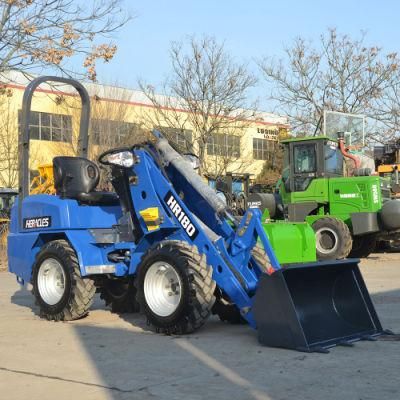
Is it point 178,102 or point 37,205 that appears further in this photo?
point 178,102

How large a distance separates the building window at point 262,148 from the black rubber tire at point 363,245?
1022 inches

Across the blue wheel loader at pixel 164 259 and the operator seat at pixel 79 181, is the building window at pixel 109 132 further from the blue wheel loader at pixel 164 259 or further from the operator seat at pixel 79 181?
the operator seat at pixel 79 181

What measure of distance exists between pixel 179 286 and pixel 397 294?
4919 millimetres

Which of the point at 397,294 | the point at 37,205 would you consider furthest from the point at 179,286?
the point at 397,294

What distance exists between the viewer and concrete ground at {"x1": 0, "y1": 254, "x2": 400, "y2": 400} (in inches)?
209

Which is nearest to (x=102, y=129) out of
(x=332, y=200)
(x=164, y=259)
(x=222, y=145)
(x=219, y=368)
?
(x=222, y=145)

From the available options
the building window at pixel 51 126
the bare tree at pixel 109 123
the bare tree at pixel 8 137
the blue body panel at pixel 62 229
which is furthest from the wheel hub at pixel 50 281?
the building window at pixel 51 126

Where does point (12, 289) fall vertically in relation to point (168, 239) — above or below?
below

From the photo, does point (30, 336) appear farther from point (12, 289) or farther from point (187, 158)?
point (12, 289)

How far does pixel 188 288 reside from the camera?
734cm

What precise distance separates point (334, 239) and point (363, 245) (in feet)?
6.74

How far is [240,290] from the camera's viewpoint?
7.29m

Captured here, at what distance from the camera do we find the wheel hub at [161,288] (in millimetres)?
7789

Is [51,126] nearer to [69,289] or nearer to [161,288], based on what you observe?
[69,289]
